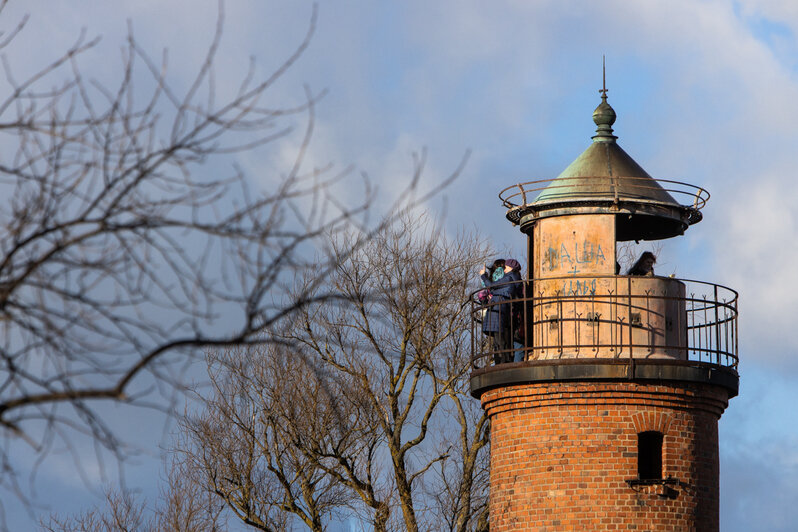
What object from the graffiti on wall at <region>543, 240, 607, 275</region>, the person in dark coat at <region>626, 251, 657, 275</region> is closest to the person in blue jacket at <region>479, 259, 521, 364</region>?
the graffiti on wall at <region>543, 240, 607, 275</region>

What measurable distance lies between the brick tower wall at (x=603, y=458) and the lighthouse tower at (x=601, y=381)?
0.06 ft

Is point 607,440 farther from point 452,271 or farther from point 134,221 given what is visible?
→ point 134,221

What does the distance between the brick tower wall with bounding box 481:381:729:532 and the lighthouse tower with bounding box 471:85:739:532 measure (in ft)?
0.06

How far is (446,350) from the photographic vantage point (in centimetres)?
2430

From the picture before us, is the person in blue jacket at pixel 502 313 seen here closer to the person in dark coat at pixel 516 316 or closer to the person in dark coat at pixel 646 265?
the person in dark coat at pixel 516 316

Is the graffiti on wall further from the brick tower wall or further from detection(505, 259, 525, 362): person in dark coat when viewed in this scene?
the brick tower wall

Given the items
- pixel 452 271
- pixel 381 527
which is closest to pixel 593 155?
pixel 452 271

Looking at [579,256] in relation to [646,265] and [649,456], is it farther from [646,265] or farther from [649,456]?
[649,456]

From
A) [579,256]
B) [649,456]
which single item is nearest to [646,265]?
[579,256]

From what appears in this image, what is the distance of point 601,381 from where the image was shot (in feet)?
55.5

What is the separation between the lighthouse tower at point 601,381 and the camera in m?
16.8

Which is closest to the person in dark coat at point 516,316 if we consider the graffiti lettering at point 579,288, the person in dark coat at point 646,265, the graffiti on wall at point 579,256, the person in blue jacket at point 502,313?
the person in blue jacket at point 502,313

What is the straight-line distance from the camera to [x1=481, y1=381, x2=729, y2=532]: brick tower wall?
16656 millimetres

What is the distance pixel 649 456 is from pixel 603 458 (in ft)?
3.59
